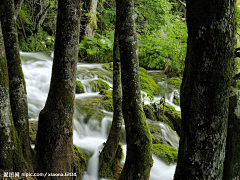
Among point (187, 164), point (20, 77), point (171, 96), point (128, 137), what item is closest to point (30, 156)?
point (20, 77)

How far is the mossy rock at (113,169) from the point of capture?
4340 mm

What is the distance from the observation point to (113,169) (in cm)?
445

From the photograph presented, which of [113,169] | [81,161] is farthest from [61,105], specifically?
[113,169]

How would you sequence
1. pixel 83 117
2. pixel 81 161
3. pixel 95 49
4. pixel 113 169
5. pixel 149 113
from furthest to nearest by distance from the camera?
pixel 95 49
pixel 149 113
pixel 83 117
pixel 113 169
pixel 81 161

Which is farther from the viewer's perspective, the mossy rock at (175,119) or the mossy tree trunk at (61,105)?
the mossy rock at (175,119)

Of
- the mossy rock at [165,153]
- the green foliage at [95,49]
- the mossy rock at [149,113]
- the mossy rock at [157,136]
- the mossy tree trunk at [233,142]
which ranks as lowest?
the mossy rock at [165,153]

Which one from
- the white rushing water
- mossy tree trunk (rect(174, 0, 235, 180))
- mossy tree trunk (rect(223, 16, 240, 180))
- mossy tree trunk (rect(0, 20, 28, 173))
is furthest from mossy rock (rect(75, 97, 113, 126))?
mossy tree trunk (rect(174, 0, 235, 180))

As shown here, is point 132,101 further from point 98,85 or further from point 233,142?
point 98,85

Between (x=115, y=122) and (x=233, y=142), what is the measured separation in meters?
2.52

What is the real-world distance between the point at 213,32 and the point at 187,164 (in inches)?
38.1

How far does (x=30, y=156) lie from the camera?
3162 mm

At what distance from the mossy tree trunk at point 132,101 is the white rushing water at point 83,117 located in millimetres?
1482

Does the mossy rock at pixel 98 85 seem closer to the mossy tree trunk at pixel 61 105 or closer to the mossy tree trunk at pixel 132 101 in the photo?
the mossy tree trunk at pixel 61 105

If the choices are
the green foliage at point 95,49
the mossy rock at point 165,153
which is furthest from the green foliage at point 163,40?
the mossy rock at point 165,153
